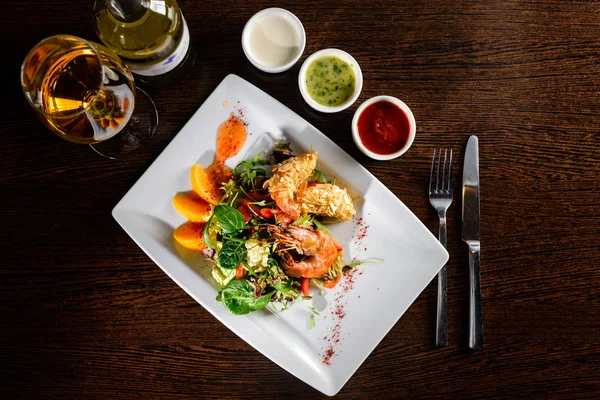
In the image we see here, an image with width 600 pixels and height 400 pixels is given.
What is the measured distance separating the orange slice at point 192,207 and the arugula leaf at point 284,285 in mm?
404

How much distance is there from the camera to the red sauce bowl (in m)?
1.99

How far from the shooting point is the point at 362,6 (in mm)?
2127

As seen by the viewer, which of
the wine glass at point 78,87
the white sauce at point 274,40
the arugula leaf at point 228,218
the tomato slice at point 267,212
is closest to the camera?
the wine glass at point 78,87

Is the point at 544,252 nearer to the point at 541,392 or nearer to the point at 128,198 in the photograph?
the point at 541,392

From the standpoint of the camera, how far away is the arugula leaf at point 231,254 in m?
1.88

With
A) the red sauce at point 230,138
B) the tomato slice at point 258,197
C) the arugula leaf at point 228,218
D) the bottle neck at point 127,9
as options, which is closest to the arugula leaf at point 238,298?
the arugula leaf at point 228,218

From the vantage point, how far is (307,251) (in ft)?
6.22

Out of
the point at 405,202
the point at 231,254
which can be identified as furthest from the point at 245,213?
the point at 405,202

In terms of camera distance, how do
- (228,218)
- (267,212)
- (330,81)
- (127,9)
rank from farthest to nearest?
(330,81)
(267,212)
(228,218)
(127,9)

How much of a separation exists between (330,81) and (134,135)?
857 millimetres

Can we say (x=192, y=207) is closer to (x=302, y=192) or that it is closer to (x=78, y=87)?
(x=302, y=192)

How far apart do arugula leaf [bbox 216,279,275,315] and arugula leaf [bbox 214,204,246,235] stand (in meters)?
0.22

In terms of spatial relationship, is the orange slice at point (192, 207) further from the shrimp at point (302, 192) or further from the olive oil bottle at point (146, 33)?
the olive oil bottle at point (146, 33)

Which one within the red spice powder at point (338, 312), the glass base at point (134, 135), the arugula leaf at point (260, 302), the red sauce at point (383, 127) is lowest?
the red spice powder at point (338, 312)
